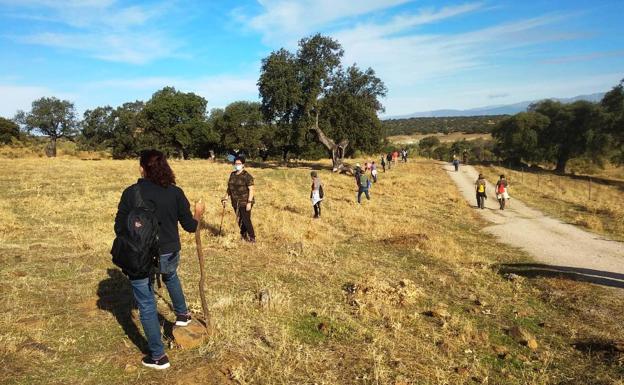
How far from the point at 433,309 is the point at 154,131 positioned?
52.2 metres

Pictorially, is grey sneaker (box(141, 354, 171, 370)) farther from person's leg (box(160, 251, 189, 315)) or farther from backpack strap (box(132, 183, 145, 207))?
backpack strap (box(132, 183, 145, 207))

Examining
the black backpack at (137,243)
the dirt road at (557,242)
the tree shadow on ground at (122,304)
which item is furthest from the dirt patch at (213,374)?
the dirt road at (557,242)

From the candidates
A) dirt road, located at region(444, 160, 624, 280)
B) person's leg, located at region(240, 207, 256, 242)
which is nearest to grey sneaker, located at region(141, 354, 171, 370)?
person's leg, located at region(240, 207, 256, 242)

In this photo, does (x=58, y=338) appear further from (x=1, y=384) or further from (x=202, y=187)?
(x=202, y=187)

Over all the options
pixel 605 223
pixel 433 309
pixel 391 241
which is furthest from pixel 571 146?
pixel 433 309

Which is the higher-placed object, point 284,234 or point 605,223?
point 284,234

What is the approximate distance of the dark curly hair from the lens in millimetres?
4590

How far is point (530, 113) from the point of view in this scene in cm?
5653

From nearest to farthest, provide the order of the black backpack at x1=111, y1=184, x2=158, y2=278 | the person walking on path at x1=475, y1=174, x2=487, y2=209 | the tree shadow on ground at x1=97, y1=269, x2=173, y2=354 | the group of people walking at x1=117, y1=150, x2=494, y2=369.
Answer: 1. the black backpack at x1=111, y1=184, x2=158, y2=278
2. the group of people walking at x1=117, y1=150, x2=494, y2=369
3. the tree shadow on ground at x1=97, y1=269, x2=173, y2=354
4. the person walking on path at x1=475, y1=174, x2=487, y2=209

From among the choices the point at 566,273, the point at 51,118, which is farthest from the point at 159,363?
the point at 51,118

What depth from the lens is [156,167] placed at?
460cm

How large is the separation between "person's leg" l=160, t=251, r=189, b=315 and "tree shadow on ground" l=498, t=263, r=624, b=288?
7407 mm

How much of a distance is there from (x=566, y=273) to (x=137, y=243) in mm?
9274

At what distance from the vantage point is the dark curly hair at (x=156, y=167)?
4590mm
